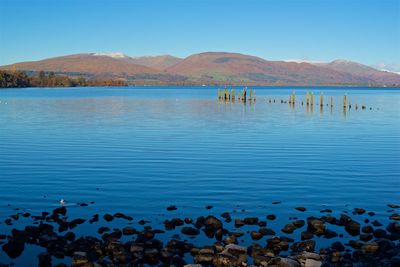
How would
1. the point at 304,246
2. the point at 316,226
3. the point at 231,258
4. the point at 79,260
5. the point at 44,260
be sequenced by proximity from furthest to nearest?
1. the point at 316,226
2. the point at 304,246
3. the point at 44,260
4. the point at 231,258
5. the point at 79,260

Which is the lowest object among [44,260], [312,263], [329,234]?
[329,234]

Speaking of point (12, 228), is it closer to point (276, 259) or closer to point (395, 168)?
point (276, 259)

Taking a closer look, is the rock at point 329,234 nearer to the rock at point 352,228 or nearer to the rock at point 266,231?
the rock at point 352,228

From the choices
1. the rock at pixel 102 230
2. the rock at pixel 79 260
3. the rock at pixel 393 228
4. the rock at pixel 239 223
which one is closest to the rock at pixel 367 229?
the rock at pixel 393 228

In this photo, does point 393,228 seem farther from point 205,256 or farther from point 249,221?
point 205,256

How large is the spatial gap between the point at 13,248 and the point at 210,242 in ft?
17.7

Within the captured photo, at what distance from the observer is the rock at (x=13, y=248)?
13367mm

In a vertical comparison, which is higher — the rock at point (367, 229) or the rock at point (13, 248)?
the rock at point (13, 248)

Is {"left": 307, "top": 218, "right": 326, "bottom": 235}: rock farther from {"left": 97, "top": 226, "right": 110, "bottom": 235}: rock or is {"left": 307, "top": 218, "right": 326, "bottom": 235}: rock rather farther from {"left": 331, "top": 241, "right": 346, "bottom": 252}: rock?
{"left": 97, "top": 226, "right": 110, "bottom": 235}: rock

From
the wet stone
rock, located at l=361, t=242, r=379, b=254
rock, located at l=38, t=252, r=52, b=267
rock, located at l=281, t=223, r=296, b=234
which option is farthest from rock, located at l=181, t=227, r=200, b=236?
the wet stone

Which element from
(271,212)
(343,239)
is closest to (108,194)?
(271,212)

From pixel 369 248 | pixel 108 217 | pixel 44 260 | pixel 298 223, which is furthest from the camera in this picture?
pixel 108 217

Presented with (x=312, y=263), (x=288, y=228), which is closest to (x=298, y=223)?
(x=288, y=228)

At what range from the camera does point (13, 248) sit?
535 inches
